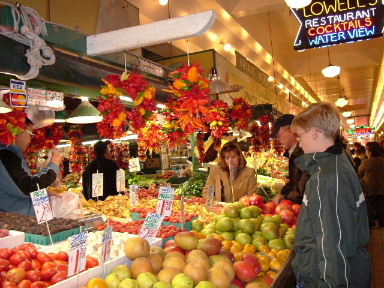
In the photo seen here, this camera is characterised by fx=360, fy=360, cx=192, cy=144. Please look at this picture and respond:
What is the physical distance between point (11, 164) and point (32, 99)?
0.90 metres

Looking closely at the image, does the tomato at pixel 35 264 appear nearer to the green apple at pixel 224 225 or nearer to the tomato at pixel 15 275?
the tomato at pixel 15 275

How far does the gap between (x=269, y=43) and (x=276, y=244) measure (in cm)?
943

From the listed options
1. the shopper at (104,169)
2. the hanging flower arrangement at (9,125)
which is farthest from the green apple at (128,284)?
the shopper at (104,169)

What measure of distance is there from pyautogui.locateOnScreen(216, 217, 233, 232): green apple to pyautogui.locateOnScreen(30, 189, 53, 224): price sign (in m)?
1.54

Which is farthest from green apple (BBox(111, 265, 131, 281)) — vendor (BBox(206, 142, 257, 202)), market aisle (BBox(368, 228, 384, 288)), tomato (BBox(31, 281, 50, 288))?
market aisle (BBox(368, 228, 384, 288))

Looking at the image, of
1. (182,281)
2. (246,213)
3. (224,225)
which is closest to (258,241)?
(224,225)

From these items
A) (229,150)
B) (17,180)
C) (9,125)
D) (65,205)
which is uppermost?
(9,125)

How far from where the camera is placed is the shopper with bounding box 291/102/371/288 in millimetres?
2078

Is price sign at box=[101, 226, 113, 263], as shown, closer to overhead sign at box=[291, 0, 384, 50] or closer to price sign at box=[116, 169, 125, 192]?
price sign at box=[116, 169, 125, 192]

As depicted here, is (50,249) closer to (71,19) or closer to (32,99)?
(32,99)

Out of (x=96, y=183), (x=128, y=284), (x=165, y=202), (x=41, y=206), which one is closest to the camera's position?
(x=128, y=284)

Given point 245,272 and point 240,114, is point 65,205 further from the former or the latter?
point 240,114

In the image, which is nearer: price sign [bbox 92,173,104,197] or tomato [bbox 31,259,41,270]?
tomato [bbox 31,259,41,270]

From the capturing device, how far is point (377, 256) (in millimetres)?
6734
